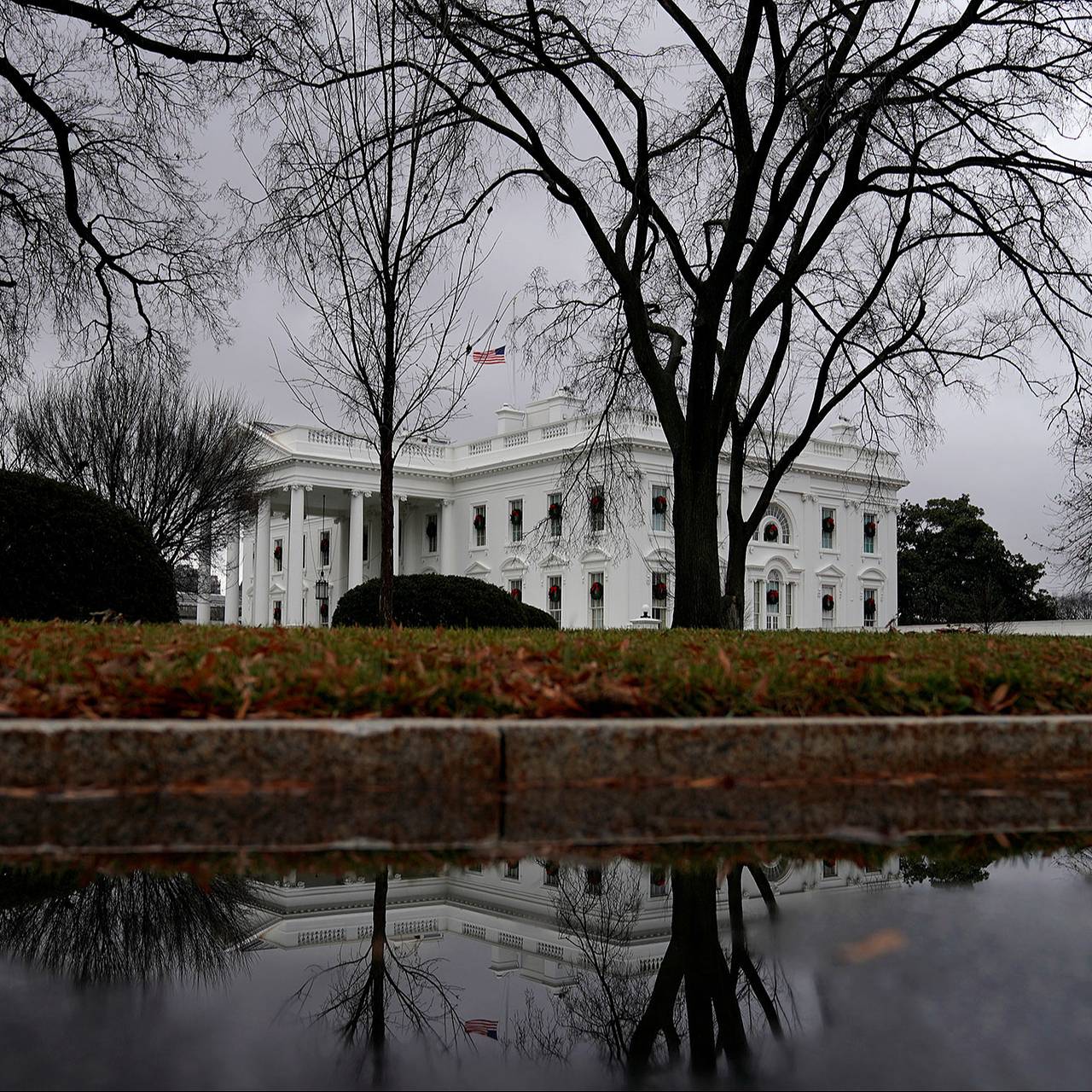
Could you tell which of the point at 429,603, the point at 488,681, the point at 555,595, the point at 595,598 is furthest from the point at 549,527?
the point at 488,681

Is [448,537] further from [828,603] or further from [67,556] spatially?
[67,556]

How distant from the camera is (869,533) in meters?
52.9

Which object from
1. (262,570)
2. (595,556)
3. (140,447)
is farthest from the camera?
(262,570)

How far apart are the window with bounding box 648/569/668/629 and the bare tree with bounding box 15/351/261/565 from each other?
59.9 ft

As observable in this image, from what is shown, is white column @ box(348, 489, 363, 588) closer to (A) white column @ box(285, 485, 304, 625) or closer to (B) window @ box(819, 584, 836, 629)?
(A) white column @ box(285, 485, 304, 625)

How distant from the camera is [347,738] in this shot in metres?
3.36

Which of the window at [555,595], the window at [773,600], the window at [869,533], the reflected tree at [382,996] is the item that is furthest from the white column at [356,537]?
the reflected tree at [382,996]

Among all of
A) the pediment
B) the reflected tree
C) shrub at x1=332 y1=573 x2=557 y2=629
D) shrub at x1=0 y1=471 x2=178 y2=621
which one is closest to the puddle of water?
the reflected tree

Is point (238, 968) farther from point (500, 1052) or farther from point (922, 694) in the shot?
point (922, 694)

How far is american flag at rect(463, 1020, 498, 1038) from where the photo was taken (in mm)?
1915

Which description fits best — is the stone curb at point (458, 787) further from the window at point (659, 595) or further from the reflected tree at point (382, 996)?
the window at point (659, 595)

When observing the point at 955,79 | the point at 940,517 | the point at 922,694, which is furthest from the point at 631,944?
the point at 940,517

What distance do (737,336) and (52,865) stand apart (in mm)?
11846

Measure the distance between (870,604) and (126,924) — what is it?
5291cm
